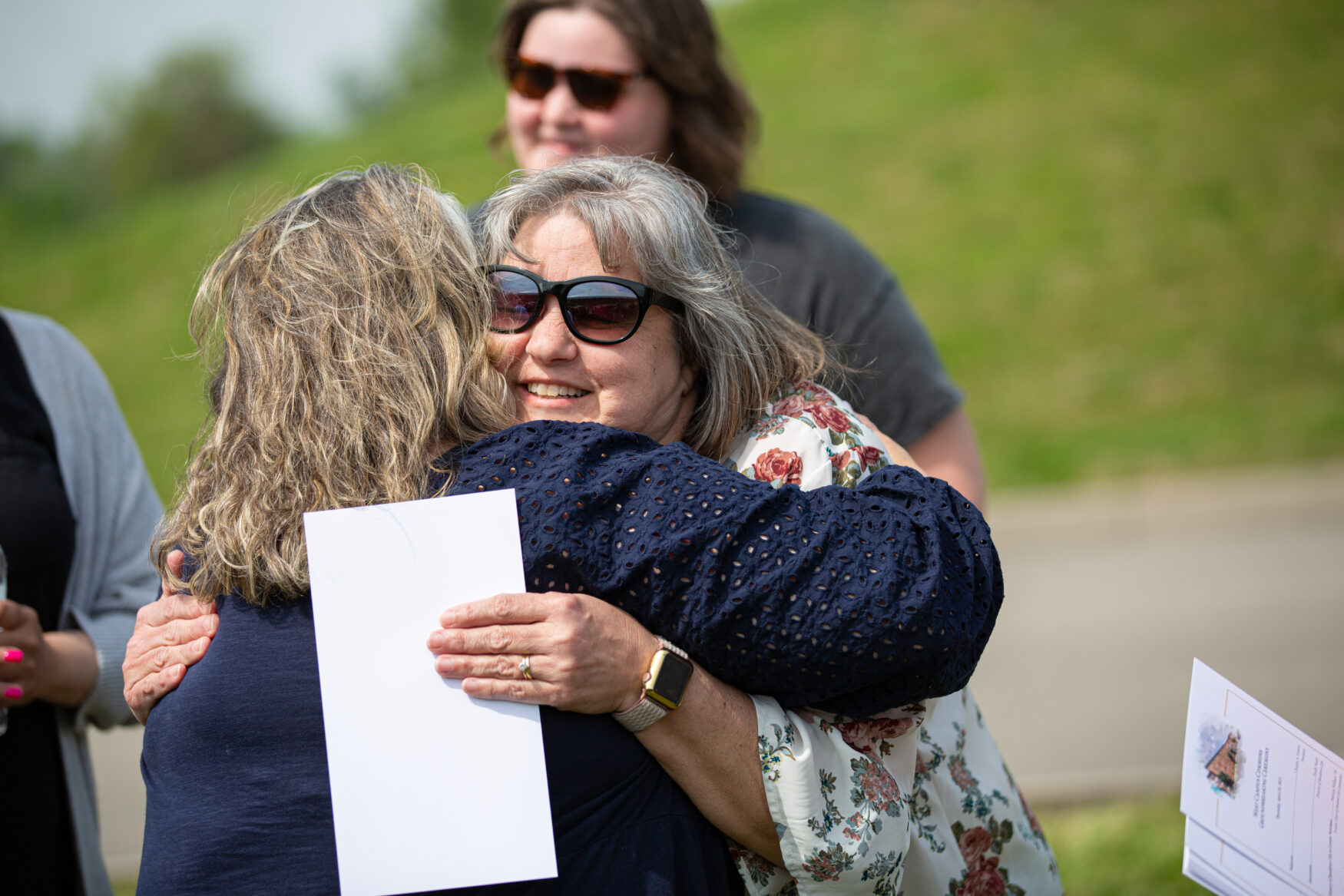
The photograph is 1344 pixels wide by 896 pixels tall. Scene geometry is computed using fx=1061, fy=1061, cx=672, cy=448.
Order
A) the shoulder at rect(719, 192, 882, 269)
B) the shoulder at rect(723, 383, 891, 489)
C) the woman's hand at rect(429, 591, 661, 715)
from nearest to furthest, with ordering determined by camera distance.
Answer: the woman's hand at rect(429, 591, 661, 715), the shoulder at rect(723, 383, 891, 489), the shoulder at rect(719, 192, 882, 269)

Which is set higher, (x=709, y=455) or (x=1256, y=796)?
(x=709, y=455)

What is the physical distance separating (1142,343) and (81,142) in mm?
21223

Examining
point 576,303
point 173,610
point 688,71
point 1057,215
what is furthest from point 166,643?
point 1057,215

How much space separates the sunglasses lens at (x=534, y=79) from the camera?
101 inches

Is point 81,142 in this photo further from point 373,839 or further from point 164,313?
point 373,839

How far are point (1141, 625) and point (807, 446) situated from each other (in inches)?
195

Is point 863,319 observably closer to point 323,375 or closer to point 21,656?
point 323,375

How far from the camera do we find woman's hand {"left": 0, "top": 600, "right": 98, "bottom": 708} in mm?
1921

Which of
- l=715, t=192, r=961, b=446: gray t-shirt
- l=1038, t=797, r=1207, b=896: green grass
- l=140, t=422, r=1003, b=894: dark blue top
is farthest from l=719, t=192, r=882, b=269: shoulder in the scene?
l=1038, t=797, r=1207, b=896: green grass

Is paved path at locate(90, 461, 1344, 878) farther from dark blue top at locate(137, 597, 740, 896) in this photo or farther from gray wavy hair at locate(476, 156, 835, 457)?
dark blue top at locate(137, 597, 740, 896)

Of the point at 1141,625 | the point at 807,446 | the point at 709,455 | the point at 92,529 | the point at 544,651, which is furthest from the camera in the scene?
the point at 1141,625

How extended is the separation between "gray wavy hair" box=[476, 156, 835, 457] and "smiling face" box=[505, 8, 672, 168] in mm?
690

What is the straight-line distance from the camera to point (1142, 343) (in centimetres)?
978

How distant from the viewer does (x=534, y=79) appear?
2576 mm
